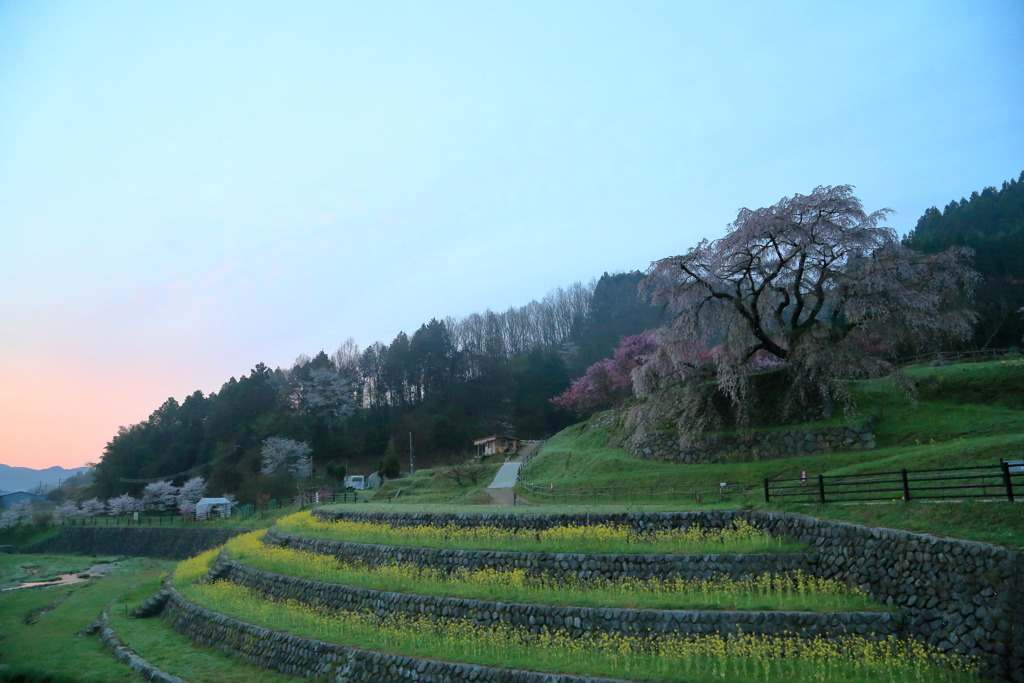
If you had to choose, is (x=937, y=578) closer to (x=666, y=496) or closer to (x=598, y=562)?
(x=598, y=562)

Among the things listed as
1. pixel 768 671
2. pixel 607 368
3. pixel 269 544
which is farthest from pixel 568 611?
pixel 607 368

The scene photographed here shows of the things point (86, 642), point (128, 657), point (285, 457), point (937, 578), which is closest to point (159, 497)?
point (285, 457)

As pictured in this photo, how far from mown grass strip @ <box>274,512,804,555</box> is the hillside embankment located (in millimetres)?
26221

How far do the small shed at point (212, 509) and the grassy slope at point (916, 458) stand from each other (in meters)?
30.6

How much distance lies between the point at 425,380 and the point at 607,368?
32558 millimetres

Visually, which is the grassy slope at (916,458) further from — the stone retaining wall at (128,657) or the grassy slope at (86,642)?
the stone retaining wall at (128,657)

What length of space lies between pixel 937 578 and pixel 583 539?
824 centimetres

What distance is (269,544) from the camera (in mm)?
26078

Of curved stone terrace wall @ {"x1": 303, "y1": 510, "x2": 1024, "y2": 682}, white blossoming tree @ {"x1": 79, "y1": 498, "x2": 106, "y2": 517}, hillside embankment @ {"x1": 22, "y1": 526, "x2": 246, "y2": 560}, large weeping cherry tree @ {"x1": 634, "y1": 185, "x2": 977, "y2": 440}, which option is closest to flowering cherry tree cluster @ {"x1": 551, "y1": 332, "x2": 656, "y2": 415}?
large weeping cherry tree @ {"x1": 634, "y1": 185, "x2": 977, "y2": 440}

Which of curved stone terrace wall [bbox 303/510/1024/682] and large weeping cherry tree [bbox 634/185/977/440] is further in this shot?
large weeping cherry tree [bbox 634/185/977/440]

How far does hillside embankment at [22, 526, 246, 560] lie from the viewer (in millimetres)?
44219

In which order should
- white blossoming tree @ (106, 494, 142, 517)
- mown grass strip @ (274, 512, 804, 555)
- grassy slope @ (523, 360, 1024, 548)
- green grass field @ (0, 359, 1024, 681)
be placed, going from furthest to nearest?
white blossoming tree @ (106, 494, 142, 517)
mown grass strip @ (274, 512, 804, 555)
green grass field @ (0, 359, 1024, 681)
grassy slope @ (523, 360, 1024, 548)

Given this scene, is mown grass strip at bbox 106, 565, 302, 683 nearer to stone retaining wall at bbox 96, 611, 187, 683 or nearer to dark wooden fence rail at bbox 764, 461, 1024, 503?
stone retaining wall at bbox 96, 611, 187, 683

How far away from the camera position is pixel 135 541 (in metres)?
50.4
